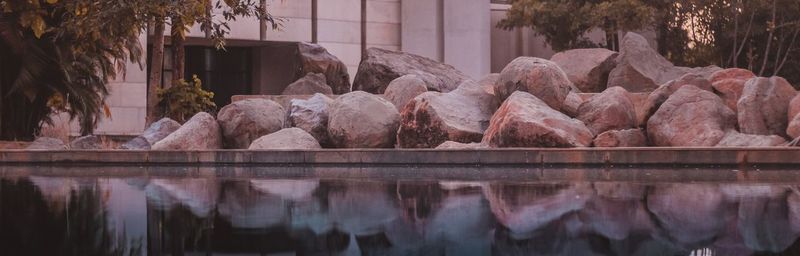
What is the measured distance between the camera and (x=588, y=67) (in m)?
23.9

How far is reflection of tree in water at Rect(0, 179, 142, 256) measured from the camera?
5.51 meters

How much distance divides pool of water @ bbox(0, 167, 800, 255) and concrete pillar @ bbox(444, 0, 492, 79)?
106ft

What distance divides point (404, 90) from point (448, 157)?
19.2 ft

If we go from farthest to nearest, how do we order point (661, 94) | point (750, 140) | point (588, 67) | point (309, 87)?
point (309, 87), point (588, 67), point (661, 94), point (750, 140)

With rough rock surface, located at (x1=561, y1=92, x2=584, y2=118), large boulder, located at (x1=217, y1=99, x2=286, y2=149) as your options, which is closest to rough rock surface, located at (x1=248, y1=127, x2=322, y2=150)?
large boulder, located at (x1=217, y1=99, x2=286, y2=149)

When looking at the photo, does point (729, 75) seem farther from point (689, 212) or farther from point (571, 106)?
point (689, 212)

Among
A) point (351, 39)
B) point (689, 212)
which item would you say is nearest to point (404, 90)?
point (689, 212)

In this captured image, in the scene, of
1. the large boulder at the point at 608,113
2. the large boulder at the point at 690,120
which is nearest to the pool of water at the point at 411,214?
the large boulder at the point at 690,120

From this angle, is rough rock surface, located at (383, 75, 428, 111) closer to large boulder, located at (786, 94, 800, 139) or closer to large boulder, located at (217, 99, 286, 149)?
large boulder, located at (217, 99, 286, 149)

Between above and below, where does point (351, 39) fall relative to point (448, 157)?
above

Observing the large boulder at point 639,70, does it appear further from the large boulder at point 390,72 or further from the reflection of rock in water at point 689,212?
the reflection of rock in water at point 689,212

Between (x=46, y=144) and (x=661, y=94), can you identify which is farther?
(x=46, y=144)

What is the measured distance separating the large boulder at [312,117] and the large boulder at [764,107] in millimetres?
6289

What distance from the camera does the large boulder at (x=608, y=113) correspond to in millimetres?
16703
